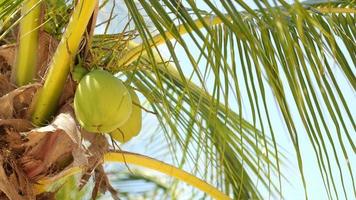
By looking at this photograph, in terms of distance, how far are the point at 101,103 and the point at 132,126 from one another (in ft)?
1.11

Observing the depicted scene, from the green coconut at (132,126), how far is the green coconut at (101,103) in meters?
0.23

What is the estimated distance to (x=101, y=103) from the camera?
5.68 ft

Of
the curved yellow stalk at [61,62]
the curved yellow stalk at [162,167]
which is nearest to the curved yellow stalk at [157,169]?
the curved yellow stalk at [162,167]

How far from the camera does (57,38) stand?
2285 mm

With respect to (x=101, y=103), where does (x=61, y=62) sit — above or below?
above

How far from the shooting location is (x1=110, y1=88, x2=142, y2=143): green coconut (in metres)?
2.05

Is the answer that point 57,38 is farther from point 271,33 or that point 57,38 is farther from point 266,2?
point 266,2

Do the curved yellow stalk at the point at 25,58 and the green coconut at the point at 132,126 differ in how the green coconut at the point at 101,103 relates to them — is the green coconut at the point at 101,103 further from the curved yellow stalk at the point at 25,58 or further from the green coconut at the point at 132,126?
the curved yellow stalk at the point at 25,58

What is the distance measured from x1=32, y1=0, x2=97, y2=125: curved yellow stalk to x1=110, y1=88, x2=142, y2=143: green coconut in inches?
8.0

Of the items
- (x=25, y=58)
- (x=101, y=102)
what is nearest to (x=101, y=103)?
(x=101, y=102)

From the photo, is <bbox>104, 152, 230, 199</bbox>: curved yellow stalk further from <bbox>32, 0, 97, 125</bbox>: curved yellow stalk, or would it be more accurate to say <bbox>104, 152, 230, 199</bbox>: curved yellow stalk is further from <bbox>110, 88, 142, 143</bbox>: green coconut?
<bbox>32, 0, 97, 125</bbox>: curved yellow stalk

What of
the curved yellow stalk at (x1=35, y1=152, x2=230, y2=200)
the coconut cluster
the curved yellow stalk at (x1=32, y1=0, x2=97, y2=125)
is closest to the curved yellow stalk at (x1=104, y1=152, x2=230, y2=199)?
the curved yellow stalk at (x1=35, y1=152, x2=230, y2=200)

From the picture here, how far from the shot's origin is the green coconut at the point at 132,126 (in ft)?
6.73

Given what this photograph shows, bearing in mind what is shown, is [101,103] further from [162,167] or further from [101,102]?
[162,167]
